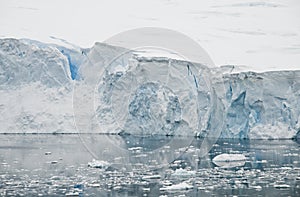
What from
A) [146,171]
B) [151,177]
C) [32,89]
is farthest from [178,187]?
[32,89]

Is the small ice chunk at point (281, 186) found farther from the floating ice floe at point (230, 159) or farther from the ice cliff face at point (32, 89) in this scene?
the ice cliff face at point (32, 89)

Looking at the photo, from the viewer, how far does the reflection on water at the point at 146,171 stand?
1026cm

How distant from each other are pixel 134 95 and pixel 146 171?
12745mm

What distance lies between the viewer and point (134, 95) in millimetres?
25516

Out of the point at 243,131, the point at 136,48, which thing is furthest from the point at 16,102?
the point at 243,131

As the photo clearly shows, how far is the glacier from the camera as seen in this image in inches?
899

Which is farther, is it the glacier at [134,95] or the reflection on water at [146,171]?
the glacier at [134,95]

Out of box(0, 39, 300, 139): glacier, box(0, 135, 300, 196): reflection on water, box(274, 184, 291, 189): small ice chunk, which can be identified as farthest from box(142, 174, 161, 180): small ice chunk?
box(0, 39, 300, 139): glacier

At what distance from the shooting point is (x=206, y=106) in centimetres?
2447

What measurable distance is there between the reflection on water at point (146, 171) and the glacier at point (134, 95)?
341 centimetres

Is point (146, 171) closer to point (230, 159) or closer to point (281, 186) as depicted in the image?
point (230, 159)

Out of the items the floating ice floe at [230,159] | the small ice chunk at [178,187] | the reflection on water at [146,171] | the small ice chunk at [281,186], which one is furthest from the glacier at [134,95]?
the small ice chunk at [178,187]

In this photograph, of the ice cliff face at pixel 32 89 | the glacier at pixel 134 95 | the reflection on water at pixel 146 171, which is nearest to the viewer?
the reflection on water at pixel 146 171

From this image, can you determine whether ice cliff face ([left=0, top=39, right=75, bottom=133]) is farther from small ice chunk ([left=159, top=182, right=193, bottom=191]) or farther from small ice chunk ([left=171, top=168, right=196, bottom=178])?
small ice chunk ([left=159, top=182, right=193, bottom=191])
